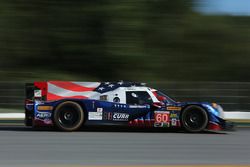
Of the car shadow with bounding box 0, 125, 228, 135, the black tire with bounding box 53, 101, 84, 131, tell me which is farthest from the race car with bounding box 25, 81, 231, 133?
the car shadow with bounding box 0, 125, 228, 135

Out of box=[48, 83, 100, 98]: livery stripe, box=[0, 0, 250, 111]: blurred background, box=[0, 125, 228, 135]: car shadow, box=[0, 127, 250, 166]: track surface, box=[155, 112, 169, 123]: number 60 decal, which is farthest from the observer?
box=[0, 0, 250, 111]: blurred background

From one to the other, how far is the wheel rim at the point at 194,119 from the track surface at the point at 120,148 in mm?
276

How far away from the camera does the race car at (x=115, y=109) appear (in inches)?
488

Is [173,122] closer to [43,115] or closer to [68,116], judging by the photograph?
[68,116]

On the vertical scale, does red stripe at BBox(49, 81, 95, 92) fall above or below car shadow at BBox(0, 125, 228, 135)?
above

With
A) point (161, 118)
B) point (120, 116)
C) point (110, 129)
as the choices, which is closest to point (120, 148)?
point (120, 116)

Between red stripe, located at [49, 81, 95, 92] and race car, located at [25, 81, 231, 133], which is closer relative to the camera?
race car, located at [25, 81, 231, 133]

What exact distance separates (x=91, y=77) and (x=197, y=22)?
592cm

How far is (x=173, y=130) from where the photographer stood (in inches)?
525

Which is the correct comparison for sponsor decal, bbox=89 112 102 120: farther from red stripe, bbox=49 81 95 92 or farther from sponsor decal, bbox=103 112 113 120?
red stripe, bbox=49 81 95 92

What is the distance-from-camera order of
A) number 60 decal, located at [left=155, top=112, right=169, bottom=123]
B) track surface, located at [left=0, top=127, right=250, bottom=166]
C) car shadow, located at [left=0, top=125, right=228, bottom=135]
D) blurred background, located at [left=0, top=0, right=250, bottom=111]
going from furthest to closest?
blurred background, located at [left=0, top=0, right=250, bottom=111] → car shadow, located at [left=0, top=125, right=228, bottom=135] → number 60 decal, located at [left=155, top=112, right=169, bottom=123] → track surface, located at [left=0, top=127, right=250, bottom=166]

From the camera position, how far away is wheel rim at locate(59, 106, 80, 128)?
12.5m

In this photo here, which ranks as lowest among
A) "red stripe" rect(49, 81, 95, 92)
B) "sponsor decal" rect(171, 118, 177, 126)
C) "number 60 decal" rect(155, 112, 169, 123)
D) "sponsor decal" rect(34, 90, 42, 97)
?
"sponsor decal" rect(171, 118, 177, 126)

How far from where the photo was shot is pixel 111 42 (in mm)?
23500
